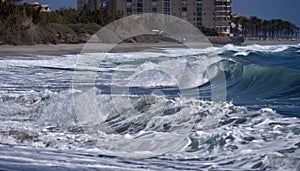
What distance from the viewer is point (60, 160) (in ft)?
19.7

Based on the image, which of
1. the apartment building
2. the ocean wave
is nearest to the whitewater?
the ocean wave

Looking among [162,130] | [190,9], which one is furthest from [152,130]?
[190,9]

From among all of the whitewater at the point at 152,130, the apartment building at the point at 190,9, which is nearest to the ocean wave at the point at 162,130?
the whitewater at the point at 152,130

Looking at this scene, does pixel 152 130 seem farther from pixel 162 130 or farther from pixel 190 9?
pixel 190 9

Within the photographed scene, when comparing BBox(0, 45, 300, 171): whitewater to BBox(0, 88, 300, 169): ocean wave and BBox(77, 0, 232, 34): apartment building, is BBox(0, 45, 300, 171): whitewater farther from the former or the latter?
BBox(77, 0, 232, 34): apartment building

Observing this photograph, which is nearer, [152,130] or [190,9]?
[152,130]

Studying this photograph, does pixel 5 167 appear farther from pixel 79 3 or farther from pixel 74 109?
pixel 79 3

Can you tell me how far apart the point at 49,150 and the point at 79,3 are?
111 metres

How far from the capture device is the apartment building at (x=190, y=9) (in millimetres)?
96625

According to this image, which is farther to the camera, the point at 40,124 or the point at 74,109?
the point at 74,109

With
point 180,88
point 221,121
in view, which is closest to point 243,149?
point 221,121

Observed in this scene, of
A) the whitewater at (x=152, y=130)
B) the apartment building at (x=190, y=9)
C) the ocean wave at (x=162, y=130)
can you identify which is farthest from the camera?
the apartment building at (x=190, y=9)

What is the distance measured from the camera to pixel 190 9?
329ft

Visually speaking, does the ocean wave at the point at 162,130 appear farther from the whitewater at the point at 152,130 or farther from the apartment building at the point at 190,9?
the apartment building at the point at 190,9
